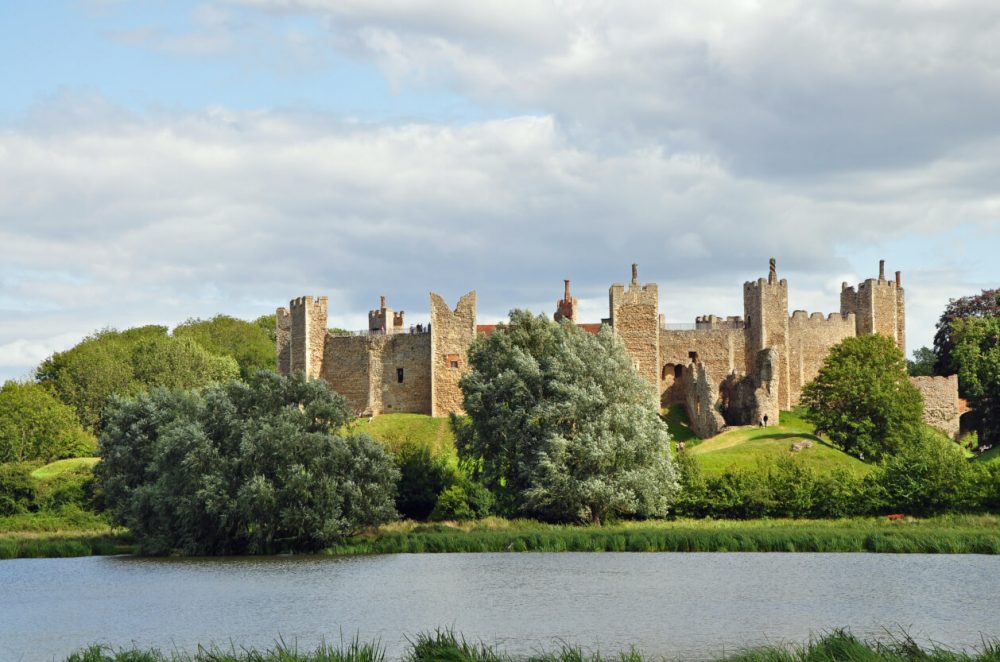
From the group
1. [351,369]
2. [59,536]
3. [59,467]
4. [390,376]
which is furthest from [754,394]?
[59,536]

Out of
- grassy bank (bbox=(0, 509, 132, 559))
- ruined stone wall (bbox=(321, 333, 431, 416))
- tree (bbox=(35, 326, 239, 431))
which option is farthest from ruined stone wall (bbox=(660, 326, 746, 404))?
grassy bank (bbox=(0, 509, 132, 559))

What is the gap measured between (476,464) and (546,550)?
7888mm

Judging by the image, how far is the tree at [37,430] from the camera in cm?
6381

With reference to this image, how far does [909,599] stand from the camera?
84.3 feet

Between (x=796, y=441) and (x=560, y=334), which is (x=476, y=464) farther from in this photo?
(x=796, y=441)

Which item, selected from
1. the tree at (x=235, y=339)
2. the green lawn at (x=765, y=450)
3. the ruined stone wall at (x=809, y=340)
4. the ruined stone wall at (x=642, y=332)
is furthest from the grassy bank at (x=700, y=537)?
the tree at (x=235, y=339)

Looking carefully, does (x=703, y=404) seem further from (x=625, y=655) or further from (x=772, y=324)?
(x=625, y=655)

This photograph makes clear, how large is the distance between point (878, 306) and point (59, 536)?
136ft

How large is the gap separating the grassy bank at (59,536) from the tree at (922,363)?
46902mm

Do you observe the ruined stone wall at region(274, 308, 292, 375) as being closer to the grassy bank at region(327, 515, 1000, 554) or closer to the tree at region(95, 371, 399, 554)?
the tree at region(95, 371, 399, 554)

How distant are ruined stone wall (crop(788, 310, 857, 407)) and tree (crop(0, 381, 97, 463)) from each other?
32.6 m

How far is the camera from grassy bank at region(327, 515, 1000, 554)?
33.1 metres

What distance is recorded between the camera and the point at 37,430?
65.1 m

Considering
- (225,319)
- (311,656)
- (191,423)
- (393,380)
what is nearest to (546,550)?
(191,423)
